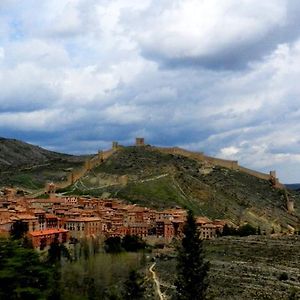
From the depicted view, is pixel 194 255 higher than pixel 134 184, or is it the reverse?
pixel 134 184

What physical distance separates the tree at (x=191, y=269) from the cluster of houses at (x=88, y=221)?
36.9m

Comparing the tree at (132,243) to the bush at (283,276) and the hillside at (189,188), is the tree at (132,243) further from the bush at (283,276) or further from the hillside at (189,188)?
the hillside at (189,188)

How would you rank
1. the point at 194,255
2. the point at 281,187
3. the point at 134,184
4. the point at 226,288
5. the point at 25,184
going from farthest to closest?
the point at 281,187, the point at 25,184, the point at 134,184, the point at 226,288, the point at 194,255

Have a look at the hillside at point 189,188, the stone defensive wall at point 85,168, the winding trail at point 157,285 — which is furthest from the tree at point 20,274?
the stone defensive wall at point 85,168

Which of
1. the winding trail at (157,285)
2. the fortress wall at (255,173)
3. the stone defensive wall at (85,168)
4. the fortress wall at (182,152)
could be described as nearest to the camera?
the winding trail at (157,285)

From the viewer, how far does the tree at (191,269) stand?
29703 mm

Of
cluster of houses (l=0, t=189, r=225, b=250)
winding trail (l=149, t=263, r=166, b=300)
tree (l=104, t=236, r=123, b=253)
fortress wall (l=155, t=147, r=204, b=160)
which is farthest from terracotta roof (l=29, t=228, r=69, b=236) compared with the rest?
fortress wall (l=155, t=147, r=204, b=160)

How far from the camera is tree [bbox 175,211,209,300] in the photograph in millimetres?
29703

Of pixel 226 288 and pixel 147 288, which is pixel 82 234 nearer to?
pixel 147 288

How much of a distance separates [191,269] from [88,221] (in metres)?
47.4

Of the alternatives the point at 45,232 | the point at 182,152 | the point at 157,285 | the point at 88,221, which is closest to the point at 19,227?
the point at 45,232

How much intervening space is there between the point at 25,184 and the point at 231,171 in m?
45.4

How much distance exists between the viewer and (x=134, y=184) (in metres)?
110

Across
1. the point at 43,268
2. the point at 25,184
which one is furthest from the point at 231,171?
the point at 43,268
